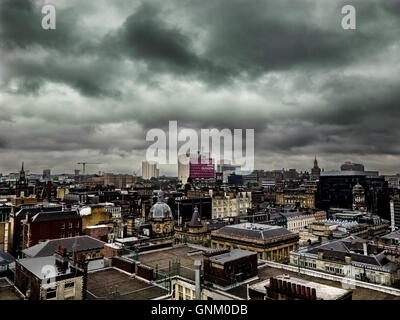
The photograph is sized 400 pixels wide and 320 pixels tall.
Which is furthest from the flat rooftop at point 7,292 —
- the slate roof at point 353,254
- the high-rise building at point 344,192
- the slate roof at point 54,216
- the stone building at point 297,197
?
the high-rise building at point 344,192

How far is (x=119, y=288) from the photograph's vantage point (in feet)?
92.6

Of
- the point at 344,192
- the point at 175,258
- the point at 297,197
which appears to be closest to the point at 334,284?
the point at 175,258

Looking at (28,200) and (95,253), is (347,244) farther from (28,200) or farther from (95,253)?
(28,200)

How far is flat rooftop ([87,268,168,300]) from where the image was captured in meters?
26.2

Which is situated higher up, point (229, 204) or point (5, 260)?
point (5, 260)

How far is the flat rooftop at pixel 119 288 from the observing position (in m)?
26.2

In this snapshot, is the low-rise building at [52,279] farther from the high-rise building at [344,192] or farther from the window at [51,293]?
the high-rise building at [344,192]

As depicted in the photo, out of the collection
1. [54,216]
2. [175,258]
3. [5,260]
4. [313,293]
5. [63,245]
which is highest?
[313,293]

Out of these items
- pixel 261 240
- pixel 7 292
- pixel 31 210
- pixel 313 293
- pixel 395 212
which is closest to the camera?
pixel 313 293

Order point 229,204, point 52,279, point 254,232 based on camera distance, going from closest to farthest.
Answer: point 52,279, point 254,232, point 229,204

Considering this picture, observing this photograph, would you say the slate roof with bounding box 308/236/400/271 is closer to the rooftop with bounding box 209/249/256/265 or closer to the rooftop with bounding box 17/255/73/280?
the rooftop with bounding box 209/249/256/265

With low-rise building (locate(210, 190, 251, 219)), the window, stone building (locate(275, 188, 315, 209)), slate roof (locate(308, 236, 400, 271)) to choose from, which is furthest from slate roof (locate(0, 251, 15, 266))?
stone building (locate(275, 188, 315, 209))

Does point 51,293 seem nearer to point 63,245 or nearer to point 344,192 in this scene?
point 63,245
